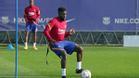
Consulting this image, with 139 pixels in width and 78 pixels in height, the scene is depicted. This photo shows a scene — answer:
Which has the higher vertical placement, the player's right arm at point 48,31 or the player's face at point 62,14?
the player's face at point 62,14

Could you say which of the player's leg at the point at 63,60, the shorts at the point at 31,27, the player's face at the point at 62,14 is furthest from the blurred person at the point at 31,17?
the player's leg at the point at 63,60

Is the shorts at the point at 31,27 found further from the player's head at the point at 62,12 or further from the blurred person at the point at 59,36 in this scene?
the player's head at the point at 62,12

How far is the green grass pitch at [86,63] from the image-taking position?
15.9 m

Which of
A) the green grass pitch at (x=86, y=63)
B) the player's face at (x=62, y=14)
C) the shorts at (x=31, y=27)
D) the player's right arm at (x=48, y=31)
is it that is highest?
the player's face at (x=62, y=14)

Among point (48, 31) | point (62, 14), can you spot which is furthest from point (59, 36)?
point (62, 14)

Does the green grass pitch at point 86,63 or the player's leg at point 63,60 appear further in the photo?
the green grass pitch at point 86,63

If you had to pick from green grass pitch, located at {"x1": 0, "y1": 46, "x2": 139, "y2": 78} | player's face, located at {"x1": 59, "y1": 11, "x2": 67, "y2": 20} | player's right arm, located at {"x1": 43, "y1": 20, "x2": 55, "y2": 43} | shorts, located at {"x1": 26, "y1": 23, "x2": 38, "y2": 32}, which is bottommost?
green grass pitch, located at {"x1": 0, "y1": 46, "x2": 139, "y2": 78}

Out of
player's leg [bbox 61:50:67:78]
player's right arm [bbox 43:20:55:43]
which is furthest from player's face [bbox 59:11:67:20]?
player's leg [bbox 61:50:67:78]

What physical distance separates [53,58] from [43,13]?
17.4ft

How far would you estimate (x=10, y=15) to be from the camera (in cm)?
2527

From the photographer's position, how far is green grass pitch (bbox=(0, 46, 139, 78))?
15883mm

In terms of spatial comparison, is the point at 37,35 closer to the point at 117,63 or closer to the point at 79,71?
the point at 117,63

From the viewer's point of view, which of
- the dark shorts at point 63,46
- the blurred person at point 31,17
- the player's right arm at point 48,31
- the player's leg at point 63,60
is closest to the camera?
the player's leg at point 63,60

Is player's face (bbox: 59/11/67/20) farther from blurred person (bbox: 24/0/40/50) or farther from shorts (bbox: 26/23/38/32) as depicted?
shorts (bbox: 26/23/38/32)
